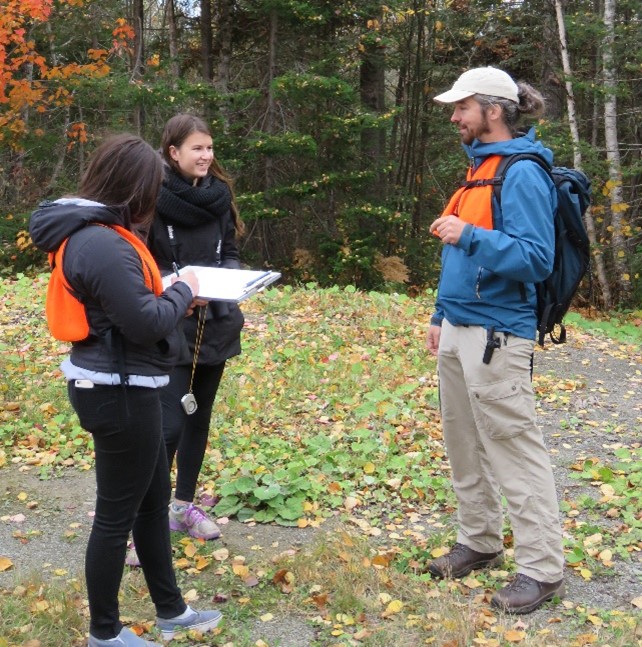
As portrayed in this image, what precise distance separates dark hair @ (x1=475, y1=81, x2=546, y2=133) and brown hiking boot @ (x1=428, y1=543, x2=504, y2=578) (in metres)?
2.04

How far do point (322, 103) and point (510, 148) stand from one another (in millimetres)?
11309

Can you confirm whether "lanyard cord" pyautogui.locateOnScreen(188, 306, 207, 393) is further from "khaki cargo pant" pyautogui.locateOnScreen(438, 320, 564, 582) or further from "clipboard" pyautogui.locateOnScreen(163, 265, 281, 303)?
"khaki cargo pant" pyautogui.locateOnScreen(438, 320, 564, 582)

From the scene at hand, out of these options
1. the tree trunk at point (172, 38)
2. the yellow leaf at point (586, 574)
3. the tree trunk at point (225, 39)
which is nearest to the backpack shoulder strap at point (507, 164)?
the yellow leaf at point (586, 574)

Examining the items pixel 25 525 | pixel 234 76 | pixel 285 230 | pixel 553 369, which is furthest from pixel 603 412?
pixel 234 76

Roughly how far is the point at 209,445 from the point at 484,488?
102 inches

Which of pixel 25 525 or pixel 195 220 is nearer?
pixel 195 220

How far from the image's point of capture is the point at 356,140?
49.6ft

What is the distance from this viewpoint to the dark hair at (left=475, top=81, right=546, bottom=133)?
348cm

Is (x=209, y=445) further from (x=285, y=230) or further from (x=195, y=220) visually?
(x=285, y=230)

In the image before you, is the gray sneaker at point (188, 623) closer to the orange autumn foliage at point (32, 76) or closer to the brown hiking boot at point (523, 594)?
the brown hiking boot at point (523, 594)

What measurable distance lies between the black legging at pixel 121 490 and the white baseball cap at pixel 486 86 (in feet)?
6.01

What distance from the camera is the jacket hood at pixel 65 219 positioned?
2.79 m

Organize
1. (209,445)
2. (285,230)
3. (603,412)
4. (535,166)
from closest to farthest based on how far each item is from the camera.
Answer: (535,166) < (209,445) < (603,412) < (285,230)

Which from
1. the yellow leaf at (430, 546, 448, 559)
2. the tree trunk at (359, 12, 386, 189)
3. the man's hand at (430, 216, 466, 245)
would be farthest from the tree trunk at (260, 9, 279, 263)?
the man's hand at (430, 216, 466, 245)
